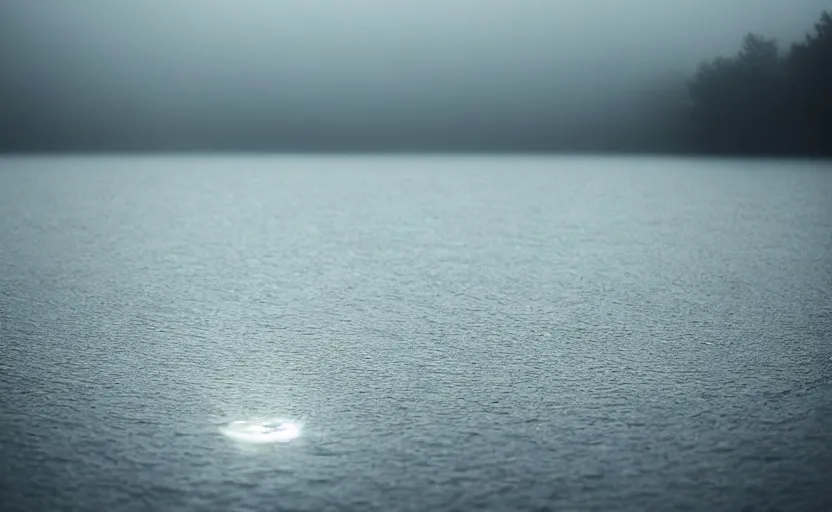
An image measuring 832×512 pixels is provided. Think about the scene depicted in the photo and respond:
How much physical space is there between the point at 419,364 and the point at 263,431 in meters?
0.75

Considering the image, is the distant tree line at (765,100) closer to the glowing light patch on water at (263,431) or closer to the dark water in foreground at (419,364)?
the dark water in foreground at (419,364)

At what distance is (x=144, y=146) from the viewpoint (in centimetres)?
2280

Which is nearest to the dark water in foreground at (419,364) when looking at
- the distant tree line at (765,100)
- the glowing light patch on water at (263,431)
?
the glowing light patch on water at (263,431)

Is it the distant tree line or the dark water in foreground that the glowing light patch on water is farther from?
the distant tree line

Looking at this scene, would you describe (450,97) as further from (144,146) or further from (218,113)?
(144,146)

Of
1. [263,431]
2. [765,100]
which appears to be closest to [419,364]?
[263,431]

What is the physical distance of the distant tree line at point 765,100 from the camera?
16.9 meters

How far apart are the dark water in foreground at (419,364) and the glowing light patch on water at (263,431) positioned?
0.04m

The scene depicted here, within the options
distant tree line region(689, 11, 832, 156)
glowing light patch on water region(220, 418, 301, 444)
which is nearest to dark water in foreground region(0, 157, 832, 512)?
glowing light patch on water region(220, 418, 301, 444)

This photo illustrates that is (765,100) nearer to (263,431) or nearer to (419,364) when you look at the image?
(419,364)

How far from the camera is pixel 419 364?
281 cm

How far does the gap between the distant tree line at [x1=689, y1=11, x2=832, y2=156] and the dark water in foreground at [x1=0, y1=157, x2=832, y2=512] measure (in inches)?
453

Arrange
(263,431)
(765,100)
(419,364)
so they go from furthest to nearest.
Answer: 1. (765,100)
2. (419,364)
3. (263,431)

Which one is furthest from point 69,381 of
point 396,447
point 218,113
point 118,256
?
point 218,113
